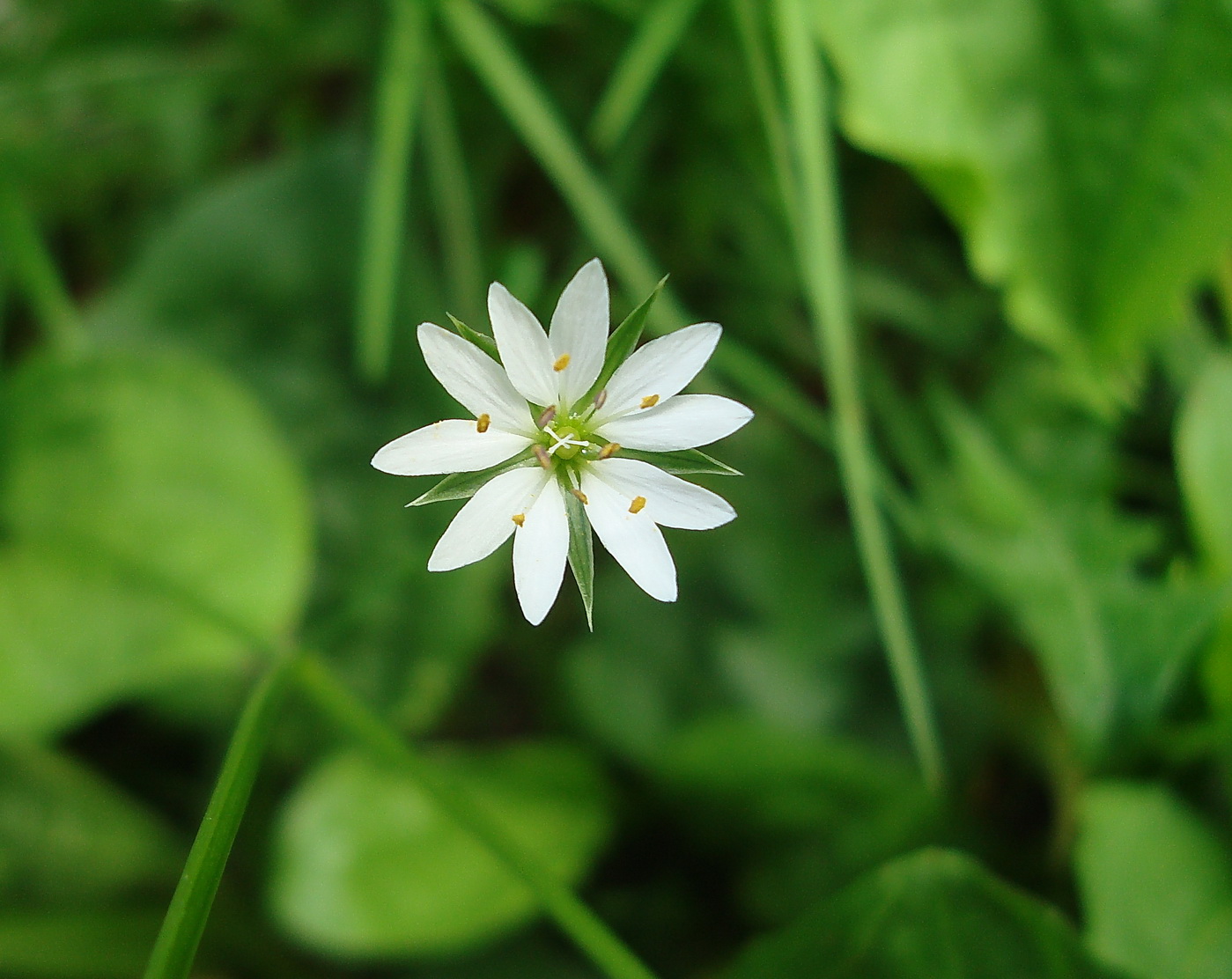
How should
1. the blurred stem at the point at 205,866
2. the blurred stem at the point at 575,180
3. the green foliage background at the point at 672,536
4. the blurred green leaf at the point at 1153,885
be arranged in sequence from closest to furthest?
the blurred stem at the point at 205,866 < the blurred green leaf at the point at 1153,885 < the green foliage background at the point at 672,536 < the blurred stem at the point at 575,180

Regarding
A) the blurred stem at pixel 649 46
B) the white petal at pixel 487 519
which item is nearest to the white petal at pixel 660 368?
the white petal at pixel 487 519

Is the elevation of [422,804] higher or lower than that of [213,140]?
lower

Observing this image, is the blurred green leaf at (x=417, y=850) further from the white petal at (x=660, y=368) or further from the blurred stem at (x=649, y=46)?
the blurred stem at (x=649, y=46)

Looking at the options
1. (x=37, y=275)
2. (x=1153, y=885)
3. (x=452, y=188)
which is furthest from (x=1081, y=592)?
(x=37, y=275)

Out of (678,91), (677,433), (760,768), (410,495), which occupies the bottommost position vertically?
(760,768)

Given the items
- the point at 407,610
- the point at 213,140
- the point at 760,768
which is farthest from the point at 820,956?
the point at 213,140

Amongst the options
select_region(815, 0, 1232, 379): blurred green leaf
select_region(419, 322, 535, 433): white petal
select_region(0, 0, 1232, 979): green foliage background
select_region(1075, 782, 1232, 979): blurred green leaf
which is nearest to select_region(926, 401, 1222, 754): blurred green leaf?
select_region(0, 0, 1232, 979): green foliage background

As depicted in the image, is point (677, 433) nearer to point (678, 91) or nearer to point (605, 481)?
point (605, 481)
